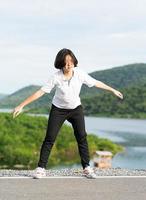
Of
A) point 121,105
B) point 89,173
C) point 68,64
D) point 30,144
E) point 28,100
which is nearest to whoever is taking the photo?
point 28,100

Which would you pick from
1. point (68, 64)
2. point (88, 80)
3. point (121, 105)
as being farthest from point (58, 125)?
point (121, 105)

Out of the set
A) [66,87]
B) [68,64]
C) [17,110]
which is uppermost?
[68,64]

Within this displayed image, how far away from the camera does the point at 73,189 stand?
6.57 meters

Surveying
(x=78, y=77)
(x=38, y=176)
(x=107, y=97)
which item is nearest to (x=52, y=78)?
(x=78, y=77)

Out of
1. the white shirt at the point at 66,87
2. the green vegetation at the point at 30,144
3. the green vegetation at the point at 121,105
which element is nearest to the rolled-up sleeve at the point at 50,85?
the white shirt at the point at 66,87

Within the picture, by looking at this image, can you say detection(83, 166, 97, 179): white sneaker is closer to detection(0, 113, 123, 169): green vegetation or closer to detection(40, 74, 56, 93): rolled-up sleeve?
detection(40, 74, 56, 93): rolled-up sleeve

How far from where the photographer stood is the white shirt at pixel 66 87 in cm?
720

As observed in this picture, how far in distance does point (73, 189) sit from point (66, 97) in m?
1.29

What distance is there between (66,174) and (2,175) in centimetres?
90

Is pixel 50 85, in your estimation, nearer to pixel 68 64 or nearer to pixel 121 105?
pixel 68 64

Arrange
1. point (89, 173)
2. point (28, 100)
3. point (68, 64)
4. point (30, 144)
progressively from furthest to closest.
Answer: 1. point (30, 144)
2. point (89, 173)
3. point (68, 64)
4. point (28, 100)

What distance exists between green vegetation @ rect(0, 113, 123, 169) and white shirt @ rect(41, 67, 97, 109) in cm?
3266

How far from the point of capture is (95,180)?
7270 millimetres

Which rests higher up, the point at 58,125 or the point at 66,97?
the point at 66,97
